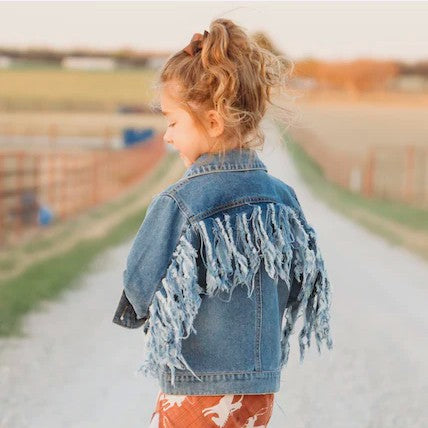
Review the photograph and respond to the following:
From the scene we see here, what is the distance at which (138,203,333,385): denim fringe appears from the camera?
2.35 m

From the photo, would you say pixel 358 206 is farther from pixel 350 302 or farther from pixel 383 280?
pixel 350 302

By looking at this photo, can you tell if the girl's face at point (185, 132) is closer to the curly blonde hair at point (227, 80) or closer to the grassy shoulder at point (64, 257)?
the curly blonde hair at point (227, 80)

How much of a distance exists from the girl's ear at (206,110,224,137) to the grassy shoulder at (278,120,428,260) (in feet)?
24.6

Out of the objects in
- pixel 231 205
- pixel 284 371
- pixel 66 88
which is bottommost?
pixel 66 88

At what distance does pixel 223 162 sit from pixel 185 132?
12cm

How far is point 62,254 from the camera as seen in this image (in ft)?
33.2

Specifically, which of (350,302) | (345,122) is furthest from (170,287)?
(345,122)

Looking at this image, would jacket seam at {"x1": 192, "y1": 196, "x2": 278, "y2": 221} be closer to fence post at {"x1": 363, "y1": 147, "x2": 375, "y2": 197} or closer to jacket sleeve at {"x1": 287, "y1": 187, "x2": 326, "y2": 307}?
jacket sleeve at {"x1": 287, "y1": 187, "x2": 326, "y2": 307}

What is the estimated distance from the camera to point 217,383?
2379mm

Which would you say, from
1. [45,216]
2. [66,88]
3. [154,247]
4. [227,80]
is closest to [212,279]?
[154,247]

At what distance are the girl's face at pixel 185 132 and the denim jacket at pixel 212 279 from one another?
3 cm

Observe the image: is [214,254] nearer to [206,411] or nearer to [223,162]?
[223,162]

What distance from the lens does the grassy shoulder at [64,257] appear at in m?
7.02

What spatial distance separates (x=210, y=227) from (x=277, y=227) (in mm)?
185
